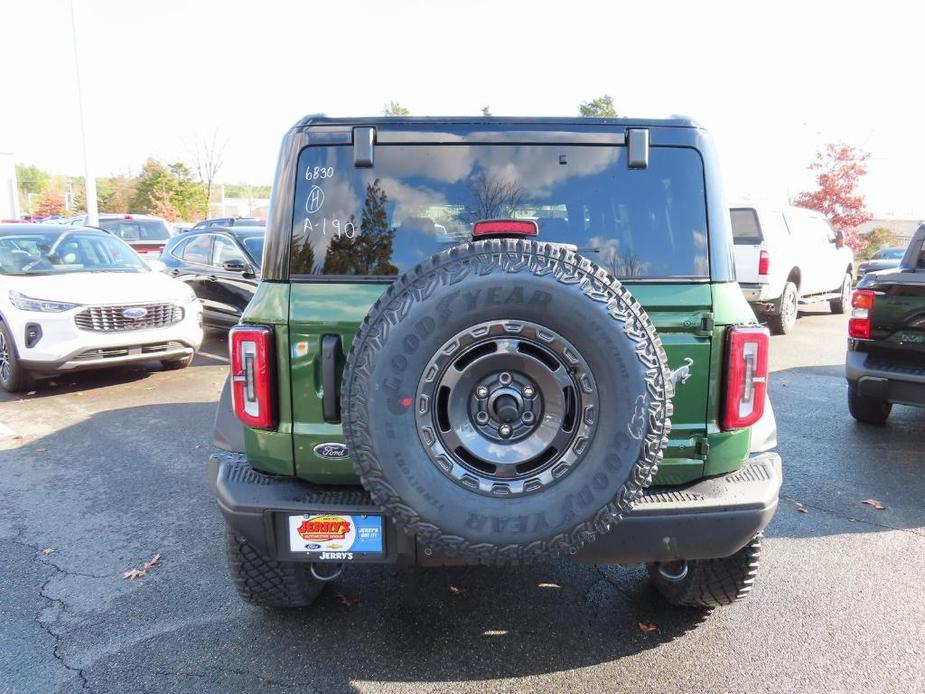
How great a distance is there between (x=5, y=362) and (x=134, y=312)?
4.59 feet

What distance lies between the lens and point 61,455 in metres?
5.22

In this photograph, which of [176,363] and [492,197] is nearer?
[492,197]

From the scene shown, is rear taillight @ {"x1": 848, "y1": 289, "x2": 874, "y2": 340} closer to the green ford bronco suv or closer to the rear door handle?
the green ford bronco suv

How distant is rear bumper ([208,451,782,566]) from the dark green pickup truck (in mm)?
3448

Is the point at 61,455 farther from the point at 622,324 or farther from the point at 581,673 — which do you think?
the point at 622,324

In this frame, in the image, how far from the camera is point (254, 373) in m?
2.54

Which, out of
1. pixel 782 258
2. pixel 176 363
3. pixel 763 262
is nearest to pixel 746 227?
pixel 763 262

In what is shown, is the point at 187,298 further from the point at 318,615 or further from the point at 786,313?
the point at 786,313

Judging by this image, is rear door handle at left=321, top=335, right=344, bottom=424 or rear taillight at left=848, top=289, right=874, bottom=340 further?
rear taillight at left=848, top=289, right=874, bottom=340

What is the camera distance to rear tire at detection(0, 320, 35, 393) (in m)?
6.83

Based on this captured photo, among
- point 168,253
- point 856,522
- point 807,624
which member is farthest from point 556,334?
point 168,253

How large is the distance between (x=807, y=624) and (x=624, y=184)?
6.85ft

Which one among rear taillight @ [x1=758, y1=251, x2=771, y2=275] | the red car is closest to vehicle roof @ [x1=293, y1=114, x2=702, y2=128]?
rear taillight @ [x1=758, y1=251, x2=771, y2=275]

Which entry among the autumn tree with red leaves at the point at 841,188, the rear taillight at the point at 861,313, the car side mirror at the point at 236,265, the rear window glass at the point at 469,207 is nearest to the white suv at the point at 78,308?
the car side mirror at the point at 236,265
